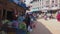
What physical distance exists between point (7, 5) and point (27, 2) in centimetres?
46

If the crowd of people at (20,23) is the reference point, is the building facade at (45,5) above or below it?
above

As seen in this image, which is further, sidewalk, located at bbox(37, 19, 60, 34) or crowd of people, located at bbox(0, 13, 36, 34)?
sidewalk, located at bbox(37, 19, 60, 34)

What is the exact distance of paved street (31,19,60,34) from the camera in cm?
185

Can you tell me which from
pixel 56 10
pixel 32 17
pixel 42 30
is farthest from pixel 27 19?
pixel 56 10

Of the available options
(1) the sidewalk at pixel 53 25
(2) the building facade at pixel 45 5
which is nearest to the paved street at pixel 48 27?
(1) the sidewalk at pixel 53 25

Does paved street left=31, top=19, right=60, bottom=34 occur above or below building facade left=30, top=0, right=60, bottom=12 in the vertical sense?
below

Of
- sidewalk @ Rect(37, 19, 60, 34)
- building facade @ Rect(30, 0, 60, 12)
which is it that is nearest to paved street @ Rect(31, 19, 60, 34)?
sidewalk @ Rect(37, 19, 60, 34)

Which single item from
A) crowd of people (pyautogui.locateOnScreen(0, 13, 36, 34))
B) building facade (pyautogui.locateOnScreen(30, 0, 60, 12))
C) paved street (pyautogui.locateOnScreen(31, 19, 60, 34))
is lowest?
paved street (pyautogui.locateOnScreen(31, 19, 60, 34))

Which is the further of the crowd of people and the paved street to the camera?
the paved street

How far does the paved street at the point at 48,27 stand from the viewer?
1847 millimetres

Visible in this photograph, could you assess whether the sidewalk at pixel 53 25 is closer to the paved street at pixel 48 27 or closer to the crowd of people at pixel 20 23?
the paved street at pixel 48 27

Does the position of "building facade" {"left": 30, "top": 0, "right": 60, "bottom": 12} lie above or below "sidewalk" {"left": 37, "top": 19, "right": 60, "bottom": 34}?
above

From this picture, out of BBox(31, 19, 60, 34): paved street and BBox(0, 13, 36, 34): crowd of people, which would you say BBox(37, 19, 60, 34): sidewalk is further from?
BBox(0, 13, 36, 34): crowd of people

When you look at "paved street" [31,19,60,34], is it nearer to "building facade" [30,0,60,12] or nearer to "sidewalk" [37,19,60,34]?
"sidewalk" [37,19,60,34]
